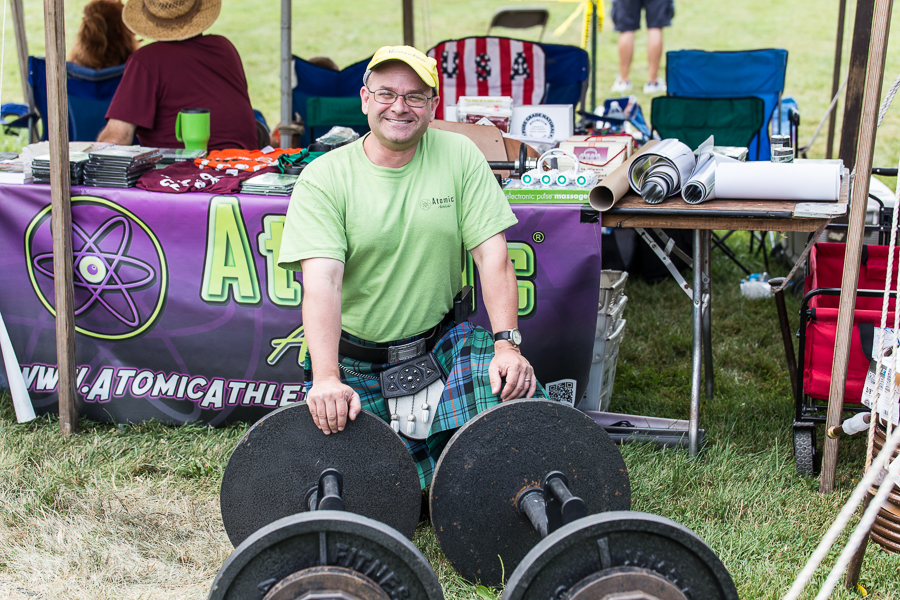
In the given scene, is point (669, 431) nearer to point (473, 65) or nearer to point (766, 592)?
point (766, 592)

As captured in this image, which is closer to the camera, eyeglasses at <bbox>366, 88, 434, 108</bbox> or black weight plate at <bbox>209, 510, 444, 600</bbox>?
black weight plate at <bbox>209, 510, 444, 600</bbox>

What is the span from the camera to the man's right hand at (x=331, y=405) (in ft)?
6.38

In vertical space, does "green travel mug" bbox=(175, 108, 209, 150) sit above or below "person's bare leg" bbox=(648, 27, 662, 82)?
below

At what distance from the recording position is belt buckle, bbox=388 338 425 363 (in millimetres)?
2340

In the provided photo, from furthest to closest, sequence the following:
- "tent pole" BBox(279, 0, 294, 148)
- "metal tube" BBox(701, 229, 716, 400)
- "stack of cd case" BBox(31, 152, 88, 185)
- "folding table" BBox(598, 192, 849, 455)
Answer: "tent pole" BBox(279, 0, 294, 148) < "stack of cd case" BBox(31, 152, 88, 185) < "metal tube" BBox(701, 229, 716, 400) < "folding table" BBox(598, 192, 849, 455)

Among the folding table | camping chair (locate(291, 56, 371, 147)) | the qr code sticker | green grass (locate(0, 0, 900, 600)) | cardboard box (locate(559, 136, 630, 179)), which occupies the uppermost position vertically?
camping chair (locate(291, 56, 371, 147))

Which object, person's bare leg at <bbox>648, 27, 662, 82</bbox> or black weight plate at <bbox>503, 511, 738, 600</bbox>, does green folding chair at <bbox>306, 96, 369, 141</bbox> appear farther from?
person's bare leg at <bbox>648, 27, 662, 82</bbox>

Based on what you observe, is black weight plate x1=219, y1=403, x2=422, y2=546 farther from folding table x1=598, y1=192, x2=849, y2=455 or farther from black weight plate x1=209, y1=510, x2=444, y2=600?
folding table x1=598, y1=192, x2=849, y2=455

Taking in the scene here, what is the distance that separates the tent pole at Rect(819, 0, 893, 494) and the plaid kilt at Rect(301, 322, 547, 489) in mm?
975

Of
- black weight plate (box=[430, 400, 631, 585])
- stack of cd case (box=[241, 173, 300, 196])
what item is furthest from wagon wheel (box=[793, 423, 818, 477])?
stack of cd case (box=[241, 173, 300, 196])

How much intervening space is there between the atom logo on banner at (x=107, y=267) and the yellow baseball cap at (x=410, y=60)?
1373 mm

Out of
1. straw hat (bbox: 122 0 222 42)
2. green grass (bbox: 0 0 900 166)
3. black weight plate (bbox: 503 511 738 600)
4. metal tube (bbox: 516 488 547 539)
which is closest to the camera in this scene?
black weight plate (bbox: 503 511 738 600)

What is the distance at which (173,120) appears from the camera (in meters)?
3.94

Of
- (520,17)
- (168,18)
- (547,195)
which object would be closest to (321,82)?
(168,18)
